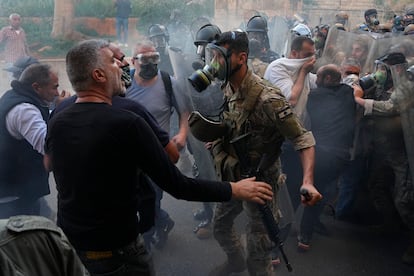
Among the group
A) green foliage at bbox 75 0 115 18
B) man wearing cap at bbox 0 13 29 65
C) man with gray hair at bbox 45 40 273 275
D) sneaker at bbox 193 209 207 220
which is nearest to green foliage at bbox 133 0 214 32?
green foliage at bbox 75 0 115 18

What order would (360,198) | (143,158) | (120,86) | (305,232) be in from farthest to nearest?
(360,198) < (305,232) < (120,86) < (143,158)

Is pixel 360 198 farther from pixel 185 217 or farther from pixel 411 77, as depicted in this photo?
pixel 185 217

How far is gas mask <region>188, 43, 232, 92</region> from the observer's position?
2.26m

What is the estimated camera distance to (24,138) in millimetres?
2621

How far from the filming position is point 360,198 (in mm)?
4070

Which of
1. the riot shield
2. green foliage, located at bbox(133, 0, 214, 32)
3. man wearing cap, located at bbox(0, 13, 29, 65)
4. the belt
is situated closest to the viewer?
the belt

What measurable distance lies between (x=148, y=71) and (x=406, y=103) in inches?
79.5

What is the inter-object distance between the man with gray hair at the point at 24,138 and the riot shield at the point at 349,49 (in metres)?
3.21

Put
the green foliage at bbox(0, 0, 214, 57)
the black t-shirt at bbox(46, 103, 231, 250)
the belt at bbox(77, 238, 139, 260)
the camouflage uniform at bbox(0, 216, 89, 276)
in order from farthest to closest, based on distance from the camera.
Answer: the green foliage at bbox(0, 0, 214, 57) → the belt at bbox(77, 238, 139, 260) → the black t-shirt at bbox(46, 103, 231, 250) → the camouflage uniform at bbox(0, 216, 89, 276)

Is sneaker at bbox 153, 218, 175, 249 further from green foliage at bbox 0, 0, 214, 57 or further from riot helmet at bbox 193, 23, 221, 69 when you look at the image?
green foliage at bbox 0, 0, 214, 57

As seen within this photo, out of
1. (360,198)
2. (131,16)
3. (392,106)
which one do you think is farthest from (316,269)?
(131,16)

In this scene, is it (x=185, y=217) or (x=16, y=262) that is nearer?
(x=16, y=262)

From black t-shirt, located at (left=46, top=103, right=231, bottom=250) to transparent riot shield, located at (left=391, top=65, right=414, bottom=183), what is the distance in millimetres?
1958

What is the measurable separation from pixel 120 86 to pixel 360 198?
3.13 metres
